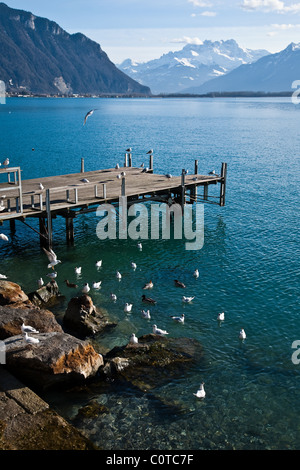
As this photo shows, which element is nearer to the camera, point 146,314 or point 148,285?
point 146,314

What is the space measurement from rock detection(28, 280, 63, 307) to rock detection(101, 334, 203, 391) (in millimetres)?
5986

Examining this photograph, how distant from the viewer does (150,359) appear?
18.4 metres

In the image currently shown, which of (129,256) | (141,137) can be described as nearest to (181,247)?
(129,256)

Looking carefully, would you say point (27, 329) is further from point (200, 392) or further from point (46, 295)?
point (200, 392)

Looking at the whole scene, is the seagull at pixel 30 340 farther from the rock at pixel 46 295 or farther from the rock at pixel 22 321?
the rock at pixel 46 295

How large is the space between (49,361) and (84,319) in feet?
15.4

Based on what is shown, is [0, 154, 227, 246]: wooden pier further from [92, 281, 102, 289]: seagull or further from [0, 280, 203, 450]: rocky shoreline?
[0, 280, 203, 450]: rocky shoreline

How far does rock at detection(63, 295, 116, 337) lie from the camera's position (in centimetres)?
2064

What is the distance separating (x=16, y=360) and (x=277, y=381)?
946cm

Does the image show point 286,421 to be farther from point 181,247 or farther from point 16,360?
point 181,247

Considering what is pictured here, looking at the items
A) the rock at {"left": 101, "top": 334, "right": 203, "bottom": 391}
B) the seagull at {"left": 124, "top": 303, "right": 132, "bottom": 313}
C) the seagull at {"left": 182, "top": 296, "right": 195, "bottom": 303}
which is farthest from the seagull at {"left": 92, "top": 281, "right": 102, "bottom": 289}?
the rock at {"left": 101, "top": 334, "right": 203, "bottom": 391}

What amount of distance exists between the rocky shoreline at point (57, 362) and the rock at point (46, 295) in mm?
1283

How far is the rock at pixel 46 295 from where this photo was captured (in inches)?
916

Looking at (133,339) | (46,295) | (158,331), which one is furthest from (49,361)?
(46,295)
